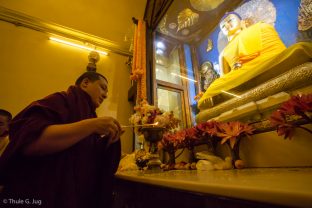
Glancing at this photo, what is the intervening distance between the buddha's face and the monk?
4.73 ft

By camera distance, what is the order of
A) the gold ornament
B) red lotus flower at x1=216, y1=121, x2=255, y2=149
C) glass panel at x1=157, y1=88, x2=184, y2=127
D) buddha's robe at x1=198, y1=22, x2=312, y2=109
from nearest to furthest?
red lotus flower at x1=216, y1=121, x2=255, y2=149 < buddha's robe at x1=198, y1=22, x2=312, y2=109 < glass panel at x1=157, y1=88, x2=184, y2=127 < the gold ornament

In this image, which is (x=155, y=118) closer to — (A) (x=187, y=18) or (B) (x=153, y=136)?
(B) (x=153, y=136)

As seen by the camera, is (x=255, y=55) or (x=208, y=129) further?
(x=255, y=55)

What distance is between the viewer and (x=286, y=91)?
812 mm

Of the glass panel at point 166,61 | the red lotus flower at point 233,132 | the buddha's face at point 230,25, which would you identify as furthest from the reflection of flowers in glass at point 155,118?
the buddha's face at point 230,25

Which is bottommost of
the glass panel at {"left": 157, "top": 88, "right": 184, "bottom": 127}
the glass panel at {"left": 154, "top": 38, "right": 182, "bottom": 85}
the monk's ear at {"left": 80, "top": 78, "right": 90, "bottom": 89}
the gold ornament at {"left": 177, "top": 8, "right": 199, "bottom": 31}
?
the monk's ear at {"left": 80, "top": 78, "right": 90, "bottom": 89}

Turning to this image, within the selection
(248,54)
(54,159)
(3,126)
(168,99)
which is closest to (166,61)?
(168,99)

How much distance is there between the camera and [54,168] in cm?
66

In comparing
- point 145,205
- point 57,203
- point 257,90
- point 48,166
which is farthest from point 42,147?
point 257,90

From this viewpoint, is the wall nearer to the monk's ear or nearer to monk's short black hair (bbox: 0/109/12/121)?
monk's short black hair (bbox: 0/109/12/121)

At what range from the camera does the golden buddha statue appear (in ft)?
2.94

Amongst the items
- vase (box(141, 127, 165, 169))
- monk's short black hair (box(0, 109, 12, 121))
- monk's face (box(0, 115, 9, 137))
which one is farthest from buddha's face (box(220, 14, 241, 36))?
monk's short black hair (box(0, 109, 12, 121))

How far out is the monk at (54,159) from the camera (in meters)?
0.58

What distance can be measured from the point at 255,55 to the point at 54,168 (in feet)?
4.80
